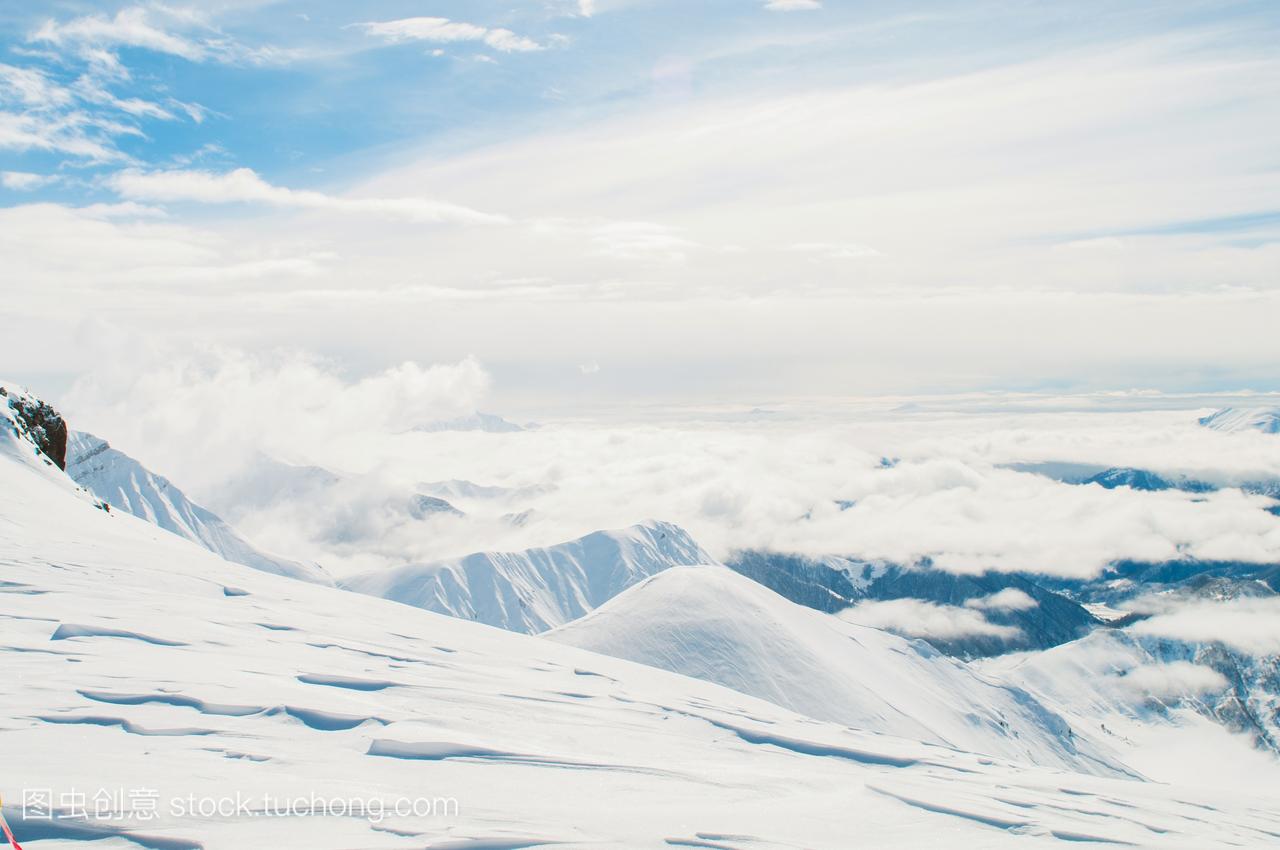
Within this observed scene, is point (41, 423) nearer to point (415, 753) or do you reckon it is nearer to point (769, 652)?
point (415, 753)

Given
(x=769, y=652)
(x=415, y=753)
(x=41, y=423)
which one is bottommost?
(x=769, y=652)

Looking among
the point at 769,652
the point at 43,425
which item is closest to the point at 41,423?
the point at 43,425

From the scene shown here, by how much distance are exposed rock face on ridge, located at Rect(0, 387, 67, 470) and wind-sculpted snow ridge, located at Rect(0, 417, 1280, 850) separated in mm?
25771

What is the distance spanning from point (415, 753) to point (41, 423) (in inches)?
1962

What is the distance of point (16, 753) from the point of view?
400 inches

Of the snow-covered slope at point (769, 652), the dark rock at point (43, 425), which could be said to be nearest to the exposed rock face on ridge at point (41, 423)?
the dark rock at point (43, 425)

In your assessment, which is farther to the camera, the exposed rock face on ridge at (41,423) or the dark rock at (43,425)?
the dark rock at (43,425)

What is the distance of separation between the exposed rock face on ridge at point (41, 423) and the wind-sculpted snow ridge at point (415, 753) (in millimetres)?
25771

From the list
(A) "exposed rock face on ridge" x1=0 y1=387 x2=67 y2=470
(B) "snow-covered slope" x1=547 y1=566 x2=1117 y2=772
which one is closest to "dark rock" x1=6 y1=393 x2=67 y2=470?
(A) "exposed rock face on ridge" x1=0 y1=387 x2=67 y2=470

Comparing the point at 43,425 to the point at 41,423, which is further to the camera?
the point at 43,425

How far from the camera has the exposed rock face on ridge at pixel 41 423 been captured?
46000 millimetres

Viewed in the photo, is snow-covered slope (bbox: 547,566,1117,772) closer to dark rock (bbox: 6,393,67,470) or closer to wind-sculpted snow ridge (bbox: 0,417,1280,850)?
dark rock (bbox: 6,393,67,470)

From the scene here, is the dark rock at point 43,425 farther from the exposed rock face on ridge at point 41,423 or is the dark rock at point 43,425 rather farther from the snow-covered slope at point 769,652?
the snow-covered slope at point 769,652

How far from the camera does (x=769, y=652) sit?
126 m
